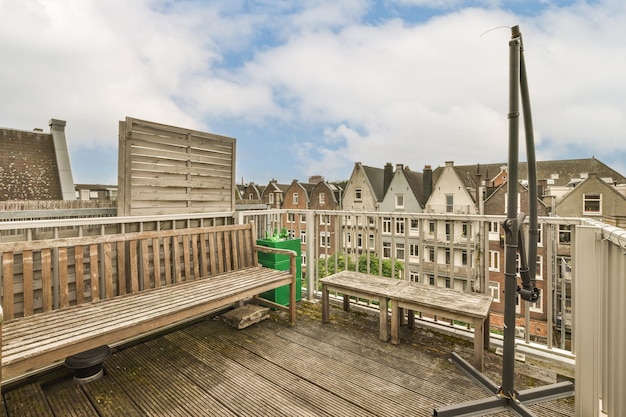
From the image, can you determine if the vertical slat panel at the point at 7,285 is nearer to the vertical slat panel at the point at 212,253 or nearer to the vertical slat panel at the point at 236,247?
the vertical slat panel at the point at 212,253

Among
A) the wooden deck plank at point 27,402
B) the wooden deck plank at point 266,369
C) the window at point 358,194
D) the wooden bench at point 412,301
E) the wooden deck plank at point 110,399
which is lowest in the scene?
the wooden deck plank at point 266,369

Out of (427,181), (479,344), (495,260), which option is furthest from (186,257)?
(427,181)

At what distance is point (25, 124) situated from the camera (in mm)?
11672

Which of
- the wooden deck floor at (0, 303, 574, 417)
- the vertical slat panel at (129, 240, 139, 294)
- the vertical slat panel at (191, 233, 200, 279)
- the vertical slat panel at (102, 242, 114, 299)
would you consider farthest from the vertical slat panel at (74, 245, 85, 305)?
the vertical slat panel at (191, 233, 200, 279)

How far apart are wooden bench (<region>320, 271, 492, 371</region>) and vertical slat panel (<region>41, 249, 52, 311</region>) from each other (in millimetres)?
2385

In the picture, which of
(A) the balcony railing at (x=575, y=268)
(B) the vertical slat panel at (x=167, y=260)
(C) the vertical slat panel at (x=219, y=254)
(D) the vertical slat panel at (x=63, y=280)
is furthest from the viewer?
(C) the vertical slat panel at (x=219, y=254)

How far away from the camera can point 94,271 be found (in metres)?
2.51

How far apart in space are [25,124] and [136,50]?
9491 millimetres

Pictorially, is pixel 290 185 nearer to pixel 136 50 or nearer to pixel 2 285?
pixel 136 50

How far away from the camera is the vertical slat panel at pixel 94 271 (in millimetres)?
2496

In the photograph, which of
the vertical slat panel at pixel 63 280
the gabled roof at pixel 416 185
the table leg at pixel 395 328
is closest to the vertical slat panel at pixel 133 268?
the vertical slat panel at pixel 63 280

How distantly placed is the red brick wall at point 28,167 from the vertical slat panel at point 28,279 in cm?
1035

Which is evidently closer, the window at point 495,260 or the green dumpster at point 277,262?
the green dumpster at point 277,262

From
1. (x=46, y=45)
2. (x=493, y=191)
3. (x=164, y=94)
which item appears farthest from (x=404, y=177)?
(x=46, y=45)
